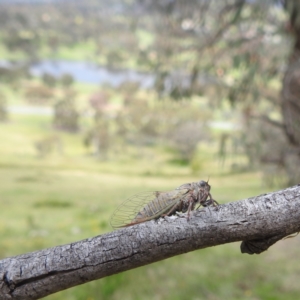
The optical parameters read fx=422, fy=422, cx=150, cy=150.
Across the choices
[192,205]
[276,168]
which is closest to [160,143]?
[276,168]

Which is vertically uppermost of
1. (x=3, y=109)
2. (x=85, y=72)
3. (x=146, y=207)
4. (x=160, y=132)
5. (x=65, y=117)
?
(x=146, y=207)

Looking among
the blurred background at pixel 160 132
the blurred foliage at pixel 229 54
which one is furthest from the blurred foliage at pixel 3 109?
the blurred foliage at pixel 229 54

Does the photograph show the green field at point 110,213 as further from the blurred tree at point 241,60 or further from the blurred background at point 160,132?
the blurred tree at point 241,60

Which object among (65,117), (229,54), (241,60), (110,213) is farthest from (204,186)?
(65,117)

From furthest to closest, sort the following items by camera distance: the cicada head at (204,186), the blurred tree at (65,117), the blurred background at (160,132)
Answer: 1. the blurred tree at (65,117)
2. the blurred background at (160,132)
3. the cicada head at (204,186)

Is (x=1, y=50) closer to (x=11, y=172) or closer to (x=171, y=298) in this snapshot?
(x=11, y=172)

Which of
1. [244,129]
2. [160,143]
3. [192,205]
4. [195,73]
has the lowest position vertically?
[160,143]

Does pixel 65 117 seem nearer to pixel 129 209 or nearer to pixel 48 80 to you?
pixel 48 80
